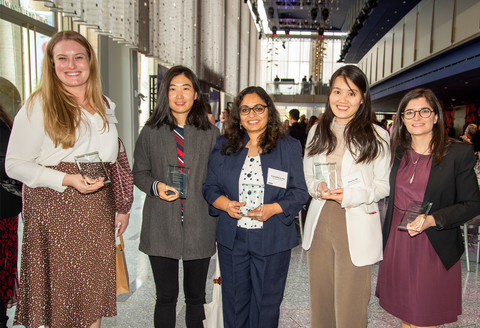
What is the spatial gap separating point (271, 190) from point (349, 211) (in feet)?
1.42

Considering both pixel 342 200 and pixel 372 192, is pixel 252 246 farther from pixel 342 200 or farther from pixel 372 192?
pixel 372 192

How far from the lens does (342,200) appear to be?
5.57ft

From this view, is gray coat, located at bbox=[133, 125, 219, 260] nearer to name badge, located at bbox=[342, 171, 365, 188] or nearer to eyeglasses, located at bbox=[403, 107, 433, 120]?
name badge, located at bbox=[342, 171, 365, 188]

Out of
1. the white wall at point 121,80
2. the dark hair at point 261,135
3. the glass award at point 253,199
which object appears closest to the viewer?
the glass award at point 253,199

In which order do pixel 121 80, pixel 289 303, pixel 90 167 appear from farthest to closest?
1. pixel 121 80
2. pixel 289 303
3. pixel 90 167

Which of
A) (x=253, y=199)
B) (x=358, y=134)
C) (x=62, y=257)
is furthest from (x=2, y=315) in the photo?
(x=358, y=134)

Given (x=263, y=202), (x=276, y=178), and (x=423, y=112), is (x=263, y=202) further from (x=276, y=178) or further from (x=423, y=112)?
(x=423, y=112)

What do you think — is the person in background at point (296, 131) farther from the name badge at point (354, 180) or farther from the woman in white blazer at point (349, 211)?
the name badge at point (354, 180)

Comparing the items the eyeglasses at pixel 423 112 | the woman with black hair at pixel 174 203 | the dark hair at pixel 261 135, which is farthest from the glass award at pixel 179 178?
the eyeglasses at pixel 423 112

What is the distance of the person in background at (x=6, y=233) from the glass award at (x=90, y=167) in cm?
65

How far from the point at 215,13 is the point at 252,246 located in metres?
12.4

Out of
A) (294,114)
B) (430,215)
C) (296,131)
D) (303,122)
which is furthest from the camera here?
(303,122)

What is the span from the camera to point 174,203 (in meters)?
1.93

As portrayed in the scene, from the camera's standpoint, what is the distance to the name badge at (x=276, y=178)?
180 cm
